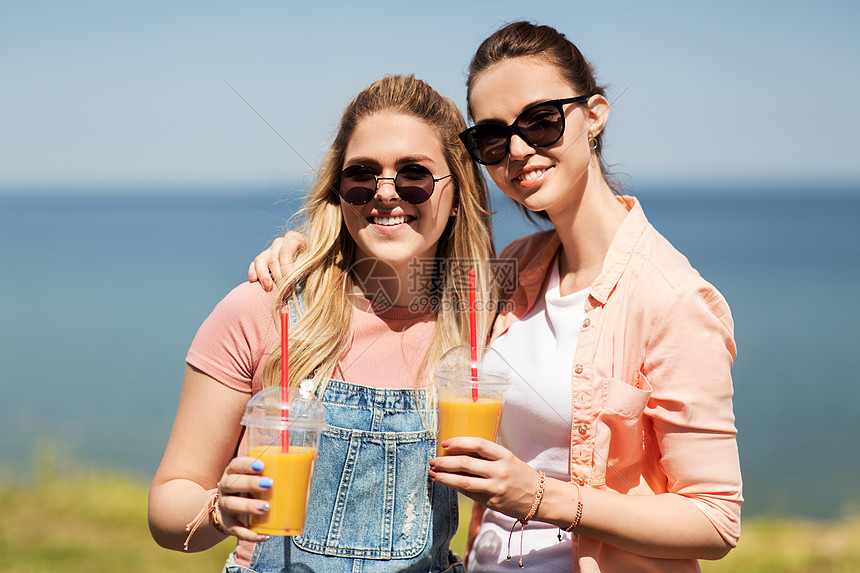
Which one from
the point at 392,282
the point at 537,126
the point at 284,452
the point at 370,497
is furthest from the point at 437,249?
the point at 284,452

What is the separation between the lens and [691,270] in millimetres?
2631

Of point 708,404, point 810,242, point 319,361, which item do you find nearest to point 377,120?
point 319,361

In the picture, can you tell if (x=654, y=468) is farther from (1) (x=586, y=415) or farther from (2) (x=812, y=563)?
(2) (x=812, y=563)

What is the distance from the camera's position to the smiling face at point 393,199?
9.74 feet

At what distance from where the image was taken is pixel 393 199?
2932 mm

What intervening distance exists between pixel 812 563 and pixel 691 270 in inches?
186

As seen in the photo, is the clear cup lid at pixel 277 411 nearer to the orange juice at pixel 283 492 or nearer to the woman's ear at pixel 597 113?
the orange juice at pixel 283 492

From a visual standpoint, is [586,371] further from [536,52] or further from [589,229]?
[536,52]

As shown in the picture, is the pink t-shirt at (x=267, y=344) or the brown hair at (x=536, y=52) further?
the brown hair at (x=536, y=52)

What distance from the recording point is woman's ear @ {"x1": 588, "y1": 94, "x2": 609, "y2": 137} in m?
3.01

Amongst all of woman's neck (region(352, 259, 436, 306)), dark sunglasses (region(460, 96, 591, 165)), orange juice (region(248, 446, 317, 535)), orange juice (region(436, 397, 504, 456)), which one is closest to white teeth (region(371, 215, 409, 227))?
woman's neck (region(352, 259, 436, 306))

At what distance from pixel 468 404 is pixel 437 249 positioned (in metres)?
1.04

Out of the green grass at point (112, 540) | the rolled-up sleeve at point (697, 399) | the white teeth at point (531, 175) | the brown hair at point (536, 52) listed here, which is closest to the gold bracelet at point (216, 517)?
the rolled-up sleeve at point (697, 399)

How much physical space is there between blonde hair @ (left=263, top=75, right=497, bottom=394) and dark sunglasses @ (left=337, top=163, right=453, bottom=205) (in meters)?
0.22
